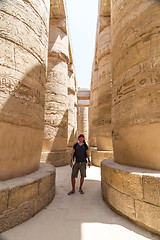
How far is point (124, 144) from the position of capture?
241cm

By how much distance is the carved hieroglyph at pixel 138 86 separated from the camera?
1.97 metres

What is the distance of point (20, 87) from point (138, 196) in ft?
8.14

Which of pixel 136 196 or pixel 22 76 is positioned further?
pixel 22 76

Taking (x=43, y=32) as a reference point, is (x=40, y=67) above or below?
below

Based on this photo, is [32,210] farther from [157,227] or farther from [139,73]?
[139,73]

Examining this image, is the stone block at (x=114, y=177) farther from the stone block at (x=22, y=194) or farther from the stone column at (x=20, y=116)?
the stone block at (x=22, y=194)

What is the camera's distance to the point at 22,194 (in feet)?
5.99

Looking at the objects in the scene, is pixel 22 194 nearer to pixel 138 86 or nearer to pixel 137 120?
pixel 137 120

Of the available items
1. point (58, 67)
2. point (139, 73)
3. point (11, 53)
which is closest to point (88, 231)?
point (139, 73)

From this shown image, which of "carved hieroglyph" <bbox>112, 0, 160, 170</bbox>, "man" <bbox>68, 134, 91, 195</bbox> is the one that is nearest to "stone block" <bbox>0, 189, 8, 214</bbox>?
"man" <bbox>68, 134, 91, 195</bbox>

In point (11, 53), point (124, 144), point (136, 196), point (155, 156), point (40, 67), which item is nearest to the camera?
point (136, 196)

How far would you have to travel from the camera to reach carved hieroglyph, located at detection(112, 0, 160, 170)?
1.97m

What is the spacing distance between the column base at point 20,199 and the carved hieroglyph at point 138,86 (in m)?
1.60

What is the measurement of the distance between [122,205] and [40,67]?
2.96 m
